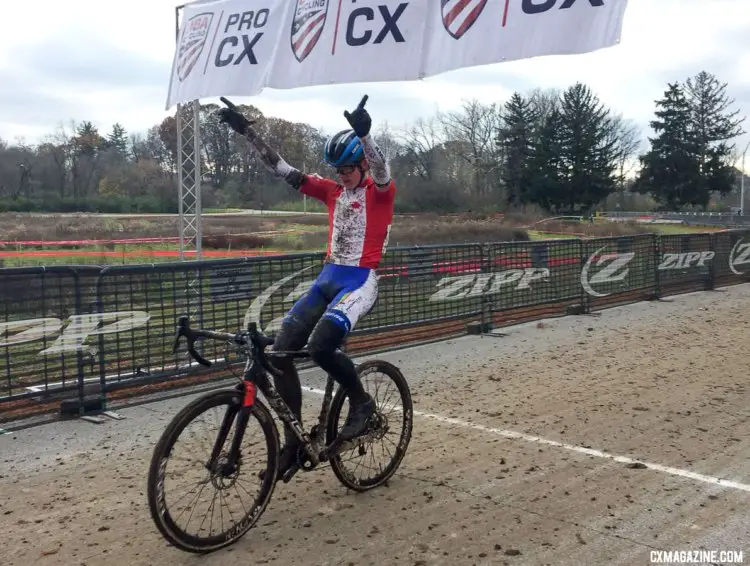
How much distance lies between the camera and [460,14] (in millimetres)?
9133

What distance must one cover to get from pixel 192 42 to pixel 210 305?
17.5ft

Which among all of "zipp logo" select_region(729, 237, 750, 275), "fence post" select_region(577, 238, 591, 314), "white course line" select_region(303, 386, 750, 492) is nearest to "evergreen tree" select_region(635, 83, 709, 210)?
"zipp logo" select_region(729, 237, 750, 275)

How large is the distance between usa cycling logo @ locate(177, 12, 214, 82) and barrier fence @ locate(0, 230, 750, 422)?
4.34m

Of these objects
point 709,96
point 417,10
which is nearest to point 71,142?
point 417,10

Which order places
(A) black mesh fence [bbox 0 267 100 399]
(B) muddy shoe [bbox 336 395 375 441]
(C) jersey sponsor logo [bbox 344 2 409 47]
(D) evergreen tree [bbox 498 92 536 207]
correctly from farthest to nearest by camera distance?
1. (D) evergreen tree [bbox 498 92 536 207]
2. (C) jersey sponsor logo [bbox 344 2 409 47]
3. (A) black mesh fence [bbox 0 267 100 399]
4. (B) muddy shoe [bbox 336 395 375 441]

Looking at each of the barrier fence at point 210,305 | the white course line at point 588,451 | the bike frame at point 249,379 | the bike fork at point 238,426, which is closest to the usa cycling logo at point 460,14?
the barrier fence at point 210,305

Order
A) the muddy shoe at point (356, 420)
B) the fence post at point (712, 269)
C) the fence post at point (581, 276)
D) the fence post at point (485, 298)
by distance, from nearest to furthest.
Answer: the muddy shoe at point (356, 420) < the fence post at point (485, 298) < the fence post at point (581, 276) < the fence post at point (712, 269)

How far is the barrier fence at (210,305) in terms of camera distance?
6426 millimetres

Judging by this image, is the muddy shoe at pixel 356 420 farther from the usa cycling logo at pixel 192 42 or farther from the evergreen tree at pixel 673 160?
the evergreen tree at pixel 673 160

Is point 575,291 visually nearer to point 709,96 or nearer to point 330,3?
point 330,3

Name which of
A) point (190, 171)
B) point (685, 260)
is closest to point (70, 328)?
point (190, 171)

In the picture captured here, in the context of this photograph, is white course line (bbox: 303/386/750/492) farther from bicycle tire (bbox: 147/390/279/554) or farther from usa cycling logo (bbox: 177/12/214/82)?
usa cycling logo (bbox: 177/12/214/82)

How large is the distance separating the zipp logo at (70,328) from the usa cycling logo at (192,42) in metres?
5.43

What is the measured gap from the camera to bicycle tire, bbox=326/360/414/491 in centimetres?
446
